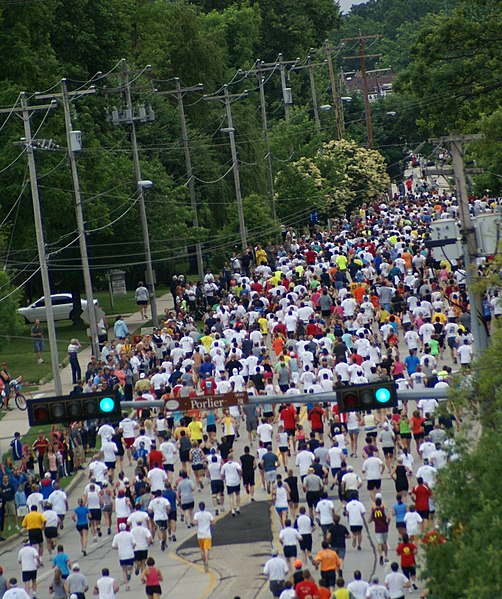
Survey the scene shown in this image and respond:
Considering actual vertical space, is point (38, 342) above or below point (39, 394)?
above

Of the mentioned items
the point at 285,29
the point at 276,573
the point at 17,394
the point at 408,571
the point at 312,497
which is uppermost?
the point at 285,29

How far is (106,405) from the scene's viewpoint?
73.0 feet

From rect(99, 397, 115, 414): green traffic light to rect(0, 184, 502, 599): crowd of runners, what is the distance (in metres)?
1.51

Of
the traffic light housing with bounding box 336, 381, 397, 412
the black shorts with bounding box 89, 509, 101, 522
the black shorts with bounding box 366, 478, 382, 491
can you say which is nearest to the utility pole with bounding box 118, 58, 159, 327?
the black shorts with bounding box 89, 509, 101, 522

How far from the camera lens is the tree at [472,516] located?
17.9 metres

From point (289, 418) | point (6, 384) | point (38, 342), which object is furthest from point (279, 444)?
point (38, 342)

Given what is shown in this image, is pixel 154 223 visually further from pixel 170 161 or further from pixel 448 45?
pixel 448 45

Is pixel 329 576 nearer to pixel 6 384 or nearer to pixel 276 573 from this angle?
pixel 276 573

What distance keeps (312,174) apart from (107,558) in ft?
162

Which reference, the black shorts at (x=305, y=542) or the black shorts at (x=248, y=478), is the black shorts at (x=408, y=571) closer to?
the black shorts at (x=305, y=542)

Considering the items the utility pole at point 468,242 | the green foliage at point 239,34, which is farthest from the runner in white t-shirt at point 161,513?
the green foliage at point 239,34

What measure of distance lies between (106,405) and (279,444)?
12600 mm

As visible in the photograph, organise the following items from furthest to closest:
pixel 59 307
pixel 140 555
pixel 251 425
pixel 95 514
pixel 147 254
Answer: pixel 59 307
pixel 147 254
pixel 251 425
pixel 95 514
pixel 140 555

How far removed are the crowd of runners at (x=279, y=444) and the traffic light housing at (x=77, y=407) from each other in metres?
1.51
